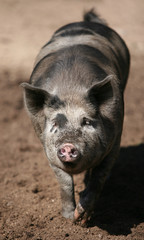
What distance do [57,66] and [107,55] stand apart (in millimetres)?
1170

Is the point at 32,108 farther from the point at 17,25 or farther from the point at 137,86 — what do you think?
the point at 17,25

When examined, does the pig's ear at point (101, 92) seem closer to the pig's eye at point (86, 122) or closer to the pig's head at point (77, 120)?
the pig's head at point (77, 120)

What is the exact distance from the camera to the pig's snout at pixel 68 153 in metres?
4.20

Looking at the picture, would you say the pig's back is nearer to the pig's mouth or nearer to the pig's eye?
the pig's eye

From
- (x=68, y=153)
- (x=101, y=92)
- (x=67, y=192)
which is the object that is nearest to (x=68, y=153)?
(x=68, y=153)

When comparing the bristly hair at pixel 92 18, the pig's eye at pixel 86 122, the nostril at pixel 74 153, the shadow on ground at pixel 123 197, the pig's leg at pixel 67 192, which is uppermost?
the bristly hair at pixel 92 18

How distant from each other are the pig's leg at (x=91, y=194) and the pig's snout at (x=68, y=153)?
1.06m

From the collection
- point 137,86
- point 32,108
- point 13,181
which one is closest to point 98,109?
point 32,108

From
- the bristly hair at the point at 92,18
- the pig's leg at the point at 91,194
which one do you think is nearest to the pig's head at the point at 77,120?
the pig's leg at the point at 91,194

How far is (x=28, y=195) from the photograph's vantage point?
6195 millimetres

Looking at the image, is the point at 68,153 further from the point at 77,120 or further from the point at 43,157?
the point at 43,157

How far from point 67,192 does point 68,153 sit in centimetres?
132

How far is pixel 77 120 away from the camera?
15.3 ft

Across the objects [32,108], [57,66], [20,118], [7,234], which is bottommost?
[20,118]
